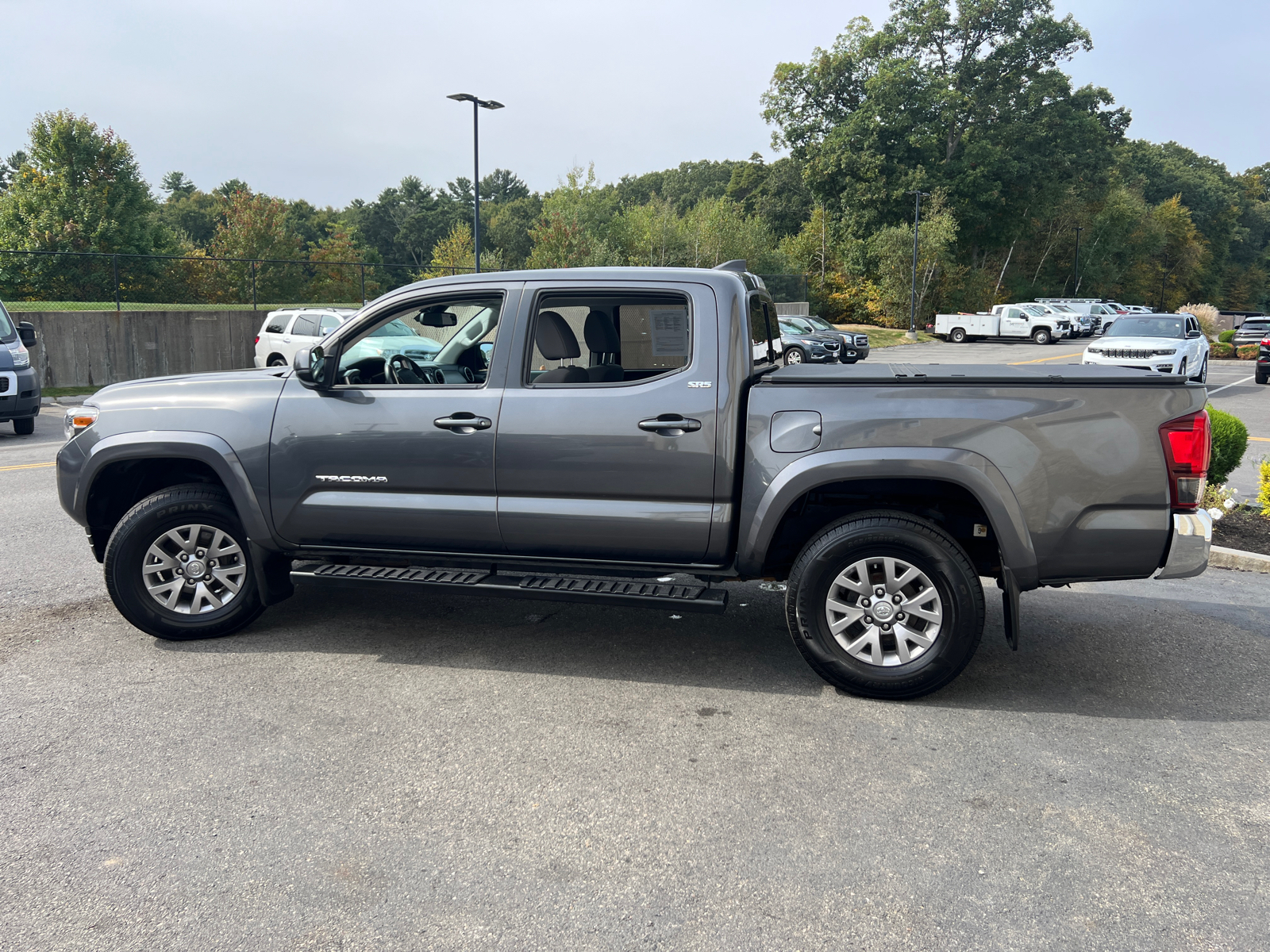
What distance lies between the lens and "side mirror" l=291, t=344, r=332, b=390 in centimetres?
479

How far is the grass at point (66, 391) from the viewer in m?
20.7

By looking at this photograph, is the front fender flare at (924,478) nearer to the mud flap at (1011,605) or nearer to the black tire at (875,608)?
the mud flap at (1011,605)

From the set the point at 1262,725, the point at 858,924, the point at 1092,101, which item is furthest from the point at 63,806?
the point at 1092,101

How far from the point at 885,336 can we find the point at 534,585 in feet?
171

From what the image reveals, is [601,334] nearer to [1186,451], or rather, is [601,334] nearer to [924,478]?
[924,478]

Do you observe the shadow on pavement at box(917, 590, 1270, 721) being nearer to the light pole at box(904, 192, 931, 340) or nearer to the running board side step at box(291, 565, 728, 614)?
the running board side step at box(291, 565, 728, 614)

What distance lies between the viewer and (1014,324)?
46625 millimetres

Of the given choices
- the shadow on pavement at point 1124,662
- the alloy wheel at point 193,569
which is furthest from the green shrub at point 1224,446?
the alloy wheel at point 193,569

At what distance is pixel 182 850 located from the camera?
10.1ft

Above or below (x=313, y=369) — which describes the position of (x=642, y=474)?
below

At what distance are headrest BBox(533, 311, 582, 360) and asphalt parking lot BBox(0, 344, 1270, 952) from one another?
155cm

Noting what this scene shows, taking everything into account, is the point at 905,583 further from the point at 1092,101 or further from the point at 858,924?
the point at 1092,101

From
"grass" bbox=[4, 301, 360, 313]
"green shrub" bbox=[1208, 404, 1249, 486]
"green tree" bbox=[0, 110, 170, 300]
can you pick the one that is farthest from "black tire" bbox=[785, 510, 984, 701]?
"green tree" bbox=[0, 110, 170, 300]

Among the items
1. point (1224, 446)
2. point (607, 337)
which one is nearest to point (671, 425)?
point (607, 337)
